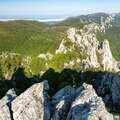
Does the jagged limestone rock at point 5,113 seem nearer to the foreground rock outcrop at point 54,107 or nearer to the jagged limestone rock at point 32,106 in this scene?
the foreground rock outcrop at point 54,107

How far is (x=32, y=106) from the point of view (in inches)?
1704

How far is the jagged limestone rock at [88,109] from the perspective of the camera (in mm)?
30336

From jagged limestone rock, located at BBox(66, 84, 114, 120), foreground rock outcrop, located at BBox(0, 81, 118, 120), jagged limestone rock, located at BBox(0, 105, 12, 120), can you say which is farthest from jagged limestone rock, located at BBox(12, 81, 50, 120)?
jagged limestone rock, located at BBox(66, 84, 114, 120)

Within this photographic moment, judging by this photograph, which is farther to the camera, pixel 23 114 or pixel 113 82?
pixel 113 82

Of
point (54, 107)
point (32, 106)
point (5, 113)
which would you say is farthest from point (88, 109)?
point (5, 113)

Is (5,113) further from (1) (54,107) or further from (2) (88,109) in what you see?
(2) (88,109)

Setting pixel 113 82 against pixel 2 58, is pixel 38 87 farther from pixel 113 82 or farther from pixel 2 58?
pixel 2 58

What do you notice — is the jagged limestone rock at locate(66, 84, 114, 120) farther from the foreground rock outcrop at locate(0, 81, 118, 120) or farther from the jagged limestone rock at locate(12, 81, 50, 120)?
the jagged limestone rock at locate(12, 81, 50, 120)

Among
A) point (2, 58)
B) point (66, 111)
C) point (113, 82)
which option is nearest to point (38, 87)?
point (66, 111)

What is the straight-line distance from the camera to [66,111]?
38562mm

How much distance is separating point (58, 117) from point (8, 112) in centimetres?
1225

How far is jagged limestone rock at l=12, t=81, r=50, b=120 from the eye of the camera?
135ft

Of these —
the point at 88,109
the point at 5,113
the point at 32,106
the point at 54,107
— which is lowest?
the point at 5,113

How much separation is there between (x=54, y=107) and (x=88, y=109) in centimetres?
1230
